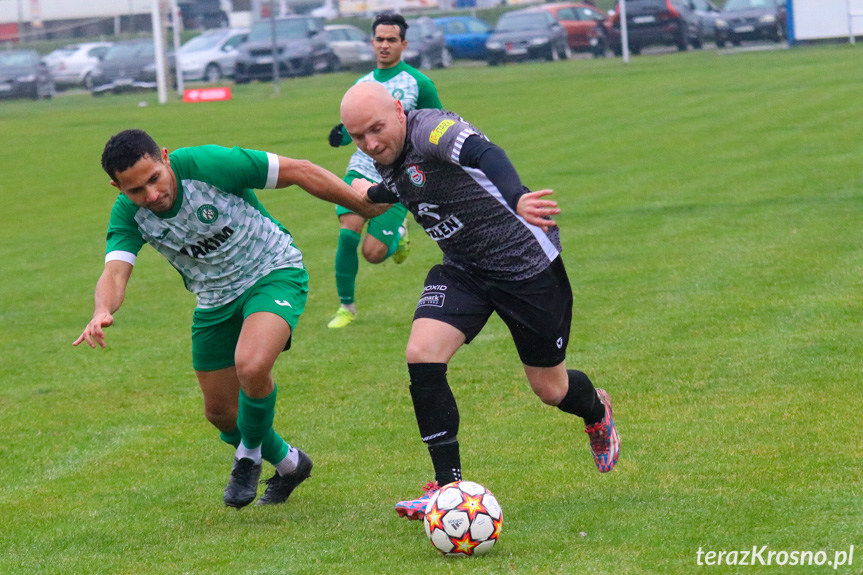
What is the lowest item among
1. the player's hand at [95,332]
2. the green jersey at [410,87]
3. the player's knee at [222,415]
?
the player's knee at [222,415]

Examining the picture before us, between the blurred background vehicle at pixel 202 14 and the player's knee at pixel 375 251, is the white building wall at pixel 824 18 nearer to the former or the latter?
the blurred background vehicle at pixel 202 14

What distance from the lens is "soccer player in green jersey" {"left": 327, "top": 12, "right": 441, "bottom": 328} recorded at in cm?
951

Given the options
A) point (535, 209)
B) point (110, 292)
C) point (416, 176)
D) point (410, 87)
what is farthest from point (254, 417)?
point (410, 87)

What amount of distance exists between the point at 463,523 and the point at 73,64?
36.4 metres

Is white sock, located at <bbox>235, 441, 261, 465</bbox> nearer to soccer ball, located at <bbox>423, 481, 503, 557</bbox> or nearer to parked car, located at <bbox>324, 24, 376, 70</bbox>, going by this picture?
soccer ball, located at <bbox>423, 481, 503, 557</bbox>

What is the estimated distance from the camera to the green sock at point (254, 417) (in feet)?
18.8

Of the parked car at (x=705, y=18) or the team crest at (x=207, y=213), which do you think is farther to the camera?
the parked car at (x=705, y=18)

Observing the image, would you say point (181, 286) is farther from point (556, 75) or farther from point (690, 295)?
point (556, 75)

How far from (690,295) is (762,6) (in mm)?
27047

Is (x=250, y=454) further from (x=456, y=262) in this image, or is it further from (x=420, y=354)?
(x=456, y=262)

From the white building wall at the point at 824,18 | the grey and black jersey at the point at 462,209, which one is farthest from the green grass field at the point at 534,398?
the white building wall at the point at 824,18

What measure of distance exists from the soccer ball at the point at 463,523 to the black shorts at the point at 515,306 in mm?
815

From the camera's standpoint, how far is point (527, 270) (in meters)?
5.62

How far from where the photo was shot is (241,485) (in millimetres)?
5883
